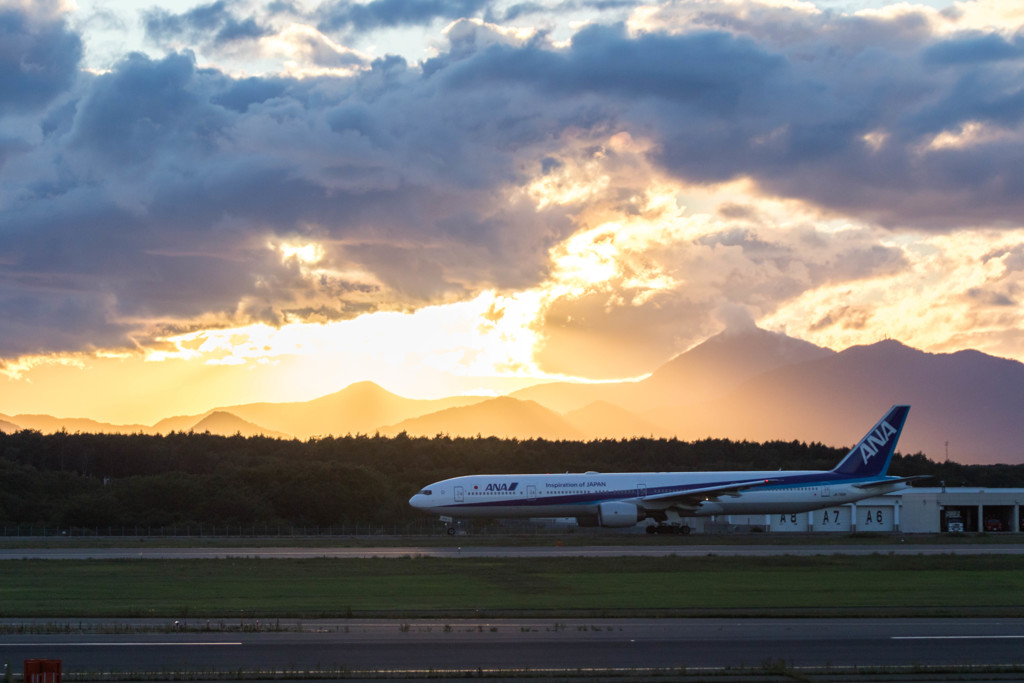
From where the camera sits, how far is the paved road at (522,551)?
154 ft

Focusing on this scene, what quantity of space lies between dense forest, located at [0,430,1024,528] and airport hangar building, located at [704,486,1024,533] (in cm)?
2921

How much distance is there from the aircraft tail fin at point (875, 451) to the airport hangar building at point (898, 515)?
35.7 feet

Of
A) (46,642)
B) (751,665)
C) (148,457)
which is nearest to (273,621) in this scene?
(46,642)

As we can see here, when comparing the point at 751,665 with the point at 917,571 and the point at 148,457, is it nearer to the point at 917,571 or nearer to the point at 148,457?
the point at 917,571

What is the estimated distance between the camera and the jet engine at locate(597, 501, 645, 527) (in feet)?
196

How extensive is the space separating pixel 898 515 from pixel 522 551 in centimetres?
4616

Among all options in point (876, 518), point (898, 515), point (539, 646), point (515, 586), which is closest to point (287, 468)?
point (876, 518)

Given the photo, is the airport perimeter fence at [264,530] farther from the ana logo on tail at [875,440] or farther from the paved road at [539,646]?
the paved road at [539,646]

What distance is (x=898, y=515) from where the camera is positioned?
80.8m

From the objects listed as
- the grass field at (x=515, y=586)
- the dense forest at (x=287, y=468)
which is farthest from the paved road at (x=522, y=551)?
the dense forest at (x=287, y=468)

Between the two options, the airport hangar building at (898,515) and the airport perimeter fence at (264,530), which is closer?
the airport perimeter fence at (264,530)

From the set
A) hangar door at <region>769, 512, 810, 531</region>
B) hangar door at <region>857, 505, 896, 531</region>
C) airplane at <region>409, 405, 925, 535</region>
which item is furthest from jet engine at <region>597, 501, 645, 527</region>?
hangar door at <region>857, 505, 896, 531</region>

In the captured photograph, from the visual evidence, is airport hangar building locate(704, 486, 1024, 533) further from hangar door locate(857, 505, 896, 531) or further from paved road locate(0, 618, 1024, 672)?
paved road locate(0, 618, 1024, 672)

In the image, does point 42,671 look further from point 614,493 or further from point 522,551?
point 614,493
